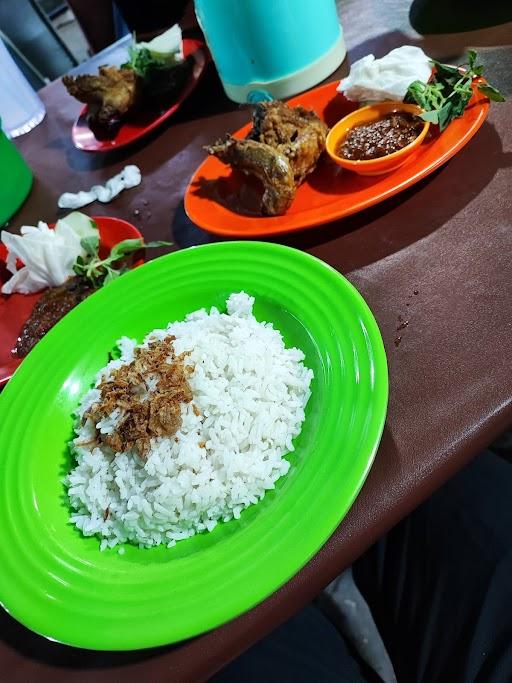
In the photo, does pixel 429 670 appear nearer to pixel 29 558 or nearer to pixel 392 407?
pixel 392 407

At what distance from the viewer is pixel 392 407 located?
3.10ft

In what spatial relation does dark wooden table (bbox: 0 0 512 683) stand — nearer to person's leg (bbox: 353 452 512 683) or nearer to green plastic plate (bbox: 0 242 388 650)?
green plastic plate (bbox: 0 242 388 650)

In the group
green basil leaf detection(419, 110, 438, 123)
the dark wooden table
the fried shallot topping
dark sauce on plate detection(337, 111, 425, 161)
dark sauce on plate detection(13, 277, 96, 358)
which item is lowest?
the dark wooden table

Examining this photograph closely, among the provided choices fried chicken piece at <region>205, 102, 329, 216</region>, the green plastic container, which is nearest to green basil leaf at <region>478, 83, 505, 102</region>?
fried chicken piece at <region>205, 102, 329, 216</region>

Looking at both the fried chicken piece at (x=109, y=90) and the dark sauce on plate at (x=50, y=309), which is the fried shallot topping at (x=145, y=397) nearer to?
the dark sauce on plate at (x=50, y=309)

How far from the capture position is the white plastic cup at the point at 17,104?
210 cm

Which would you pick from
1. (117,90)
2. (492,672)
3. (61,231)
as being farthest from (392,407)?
(117,90)

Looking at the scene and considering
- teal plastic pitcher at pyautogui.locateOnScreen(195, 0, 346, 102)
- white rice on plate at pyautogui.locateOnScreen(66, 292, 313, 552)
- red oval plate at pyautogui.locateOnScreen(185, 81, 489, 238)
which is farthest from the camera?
teal plastic pitcher at pyautogui.locateOnScreen(195, 0, 346, 102)

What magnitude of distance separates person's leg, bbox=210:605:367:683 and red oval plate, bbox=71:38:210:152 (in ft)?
5.03

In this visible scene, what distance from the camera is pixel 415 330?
103 cm

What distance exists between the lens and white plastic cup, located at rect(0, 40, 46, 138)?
2.10 meters

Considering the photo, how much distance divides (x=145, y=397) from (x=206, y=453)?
0.51 ft

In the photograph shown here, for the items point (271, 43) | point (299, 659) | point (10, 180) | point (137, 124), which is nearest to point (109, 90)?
point (137, 124)

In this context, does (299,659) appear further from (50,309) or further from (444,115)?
(444,115)
